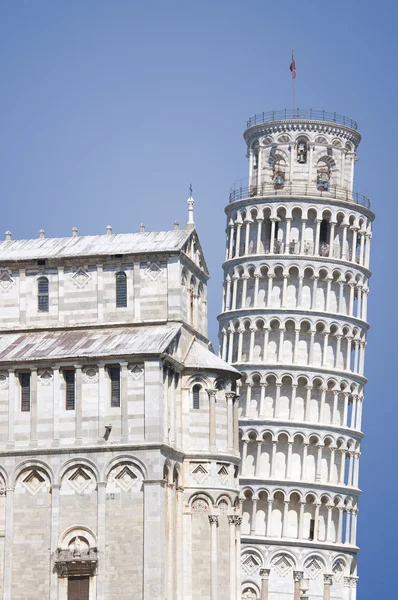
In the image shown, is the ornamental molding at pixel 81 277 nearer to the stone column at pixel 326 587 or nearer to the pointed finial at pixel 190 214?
the pointed finial at pixel 190 214

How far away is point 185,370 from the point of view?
344 feet

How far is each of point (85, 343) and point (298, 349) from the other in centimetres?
4845

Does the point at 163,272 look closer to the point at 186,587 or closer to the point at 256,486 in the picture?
the point at 186,587

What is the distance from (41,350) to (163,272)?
8.95 meters

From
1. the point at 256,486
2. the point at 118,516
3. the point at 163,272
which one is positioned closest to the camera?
the point at 118,516

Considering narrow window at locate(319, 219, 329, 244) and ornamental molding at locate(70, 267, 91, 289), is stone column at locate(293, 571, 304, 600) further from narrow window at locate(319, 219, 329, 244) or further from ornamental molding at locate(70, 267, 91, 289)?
ornamental molding at locate(70, 267, 91, 289)

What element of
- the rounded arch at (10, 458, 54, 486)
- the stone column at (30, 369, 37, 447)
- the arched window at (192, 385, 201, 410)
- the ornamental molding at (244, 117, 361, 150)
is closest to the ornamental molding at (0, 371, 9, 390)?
the stone column at (30, 369, 37, 447)

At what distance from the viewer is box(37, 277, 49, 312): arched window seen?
10825cm

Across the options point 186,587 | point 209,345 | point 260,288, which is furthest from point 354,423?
point 186,587

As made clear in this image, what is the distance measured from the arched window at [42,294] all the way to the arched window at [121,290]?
14.7 ft

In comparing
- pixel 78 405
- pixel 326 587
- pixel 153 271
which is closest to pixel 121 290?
pixel 153 271

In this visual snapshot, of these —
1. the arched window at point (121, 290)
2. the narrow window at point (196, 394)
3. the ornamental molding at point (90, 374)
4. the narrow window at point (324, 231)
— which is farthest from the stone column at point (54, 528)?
the narrow window at point (324, 231)

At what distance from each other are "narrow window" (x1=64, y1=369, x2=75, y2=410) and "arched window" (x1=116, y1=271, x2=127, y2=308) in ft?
22.5

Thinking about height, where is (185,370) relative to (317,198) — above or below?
below
